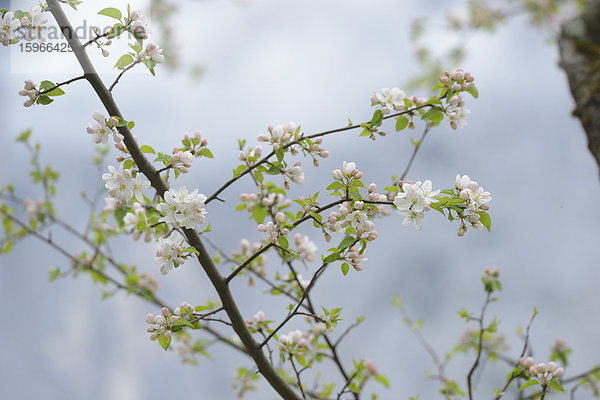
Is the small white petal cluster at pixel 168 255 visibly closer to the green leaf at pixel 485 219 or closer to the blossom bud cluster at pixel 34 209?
the green leaf at pixel 485 219

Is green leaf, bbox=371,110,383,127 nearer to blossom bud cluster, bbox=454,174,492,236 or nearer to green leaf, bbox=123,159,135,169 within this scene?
blossom bud cluster, bbox=454,174,492,236

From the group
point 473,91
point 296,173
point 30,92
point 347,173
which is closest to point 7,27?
point 30,92

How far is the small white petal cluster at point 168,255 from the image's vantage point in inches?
50.4

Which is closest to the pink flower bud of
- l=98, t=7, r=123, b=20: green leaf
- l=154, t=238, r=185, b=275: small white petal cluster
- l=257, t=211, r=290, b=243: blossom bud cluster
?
l=257, t=211, r=290, b=243: blossom bud cluster

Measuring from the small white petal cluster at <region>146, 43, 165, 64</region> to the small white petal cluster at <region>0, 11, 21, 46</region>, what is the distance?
1.33 ft

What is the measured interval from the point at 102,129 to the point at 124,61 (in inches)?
8.6

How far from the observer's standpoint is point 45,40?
153 cm

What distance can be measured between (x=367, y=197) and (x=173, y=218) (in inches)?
21.0

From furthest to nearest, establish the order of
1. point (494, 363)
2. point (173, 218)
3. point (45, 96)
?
point (494, 363), point (45, 96), point (173, 218)

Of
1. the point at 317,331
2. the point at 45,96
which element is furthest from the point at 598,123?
the point at 45,96

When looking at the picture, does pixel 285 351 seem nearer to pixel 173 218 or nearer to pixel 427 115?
pixel 173 218

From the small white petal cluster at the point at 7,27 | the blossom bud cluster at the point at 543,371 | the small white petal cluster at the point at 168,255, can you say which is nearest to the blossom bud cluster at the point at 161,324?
the small white petal cluster at the point at 168,255

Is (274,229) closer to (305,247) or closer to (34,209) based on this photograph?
(305,247)

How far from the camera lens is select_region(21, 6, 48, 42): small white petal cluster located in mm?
1460
